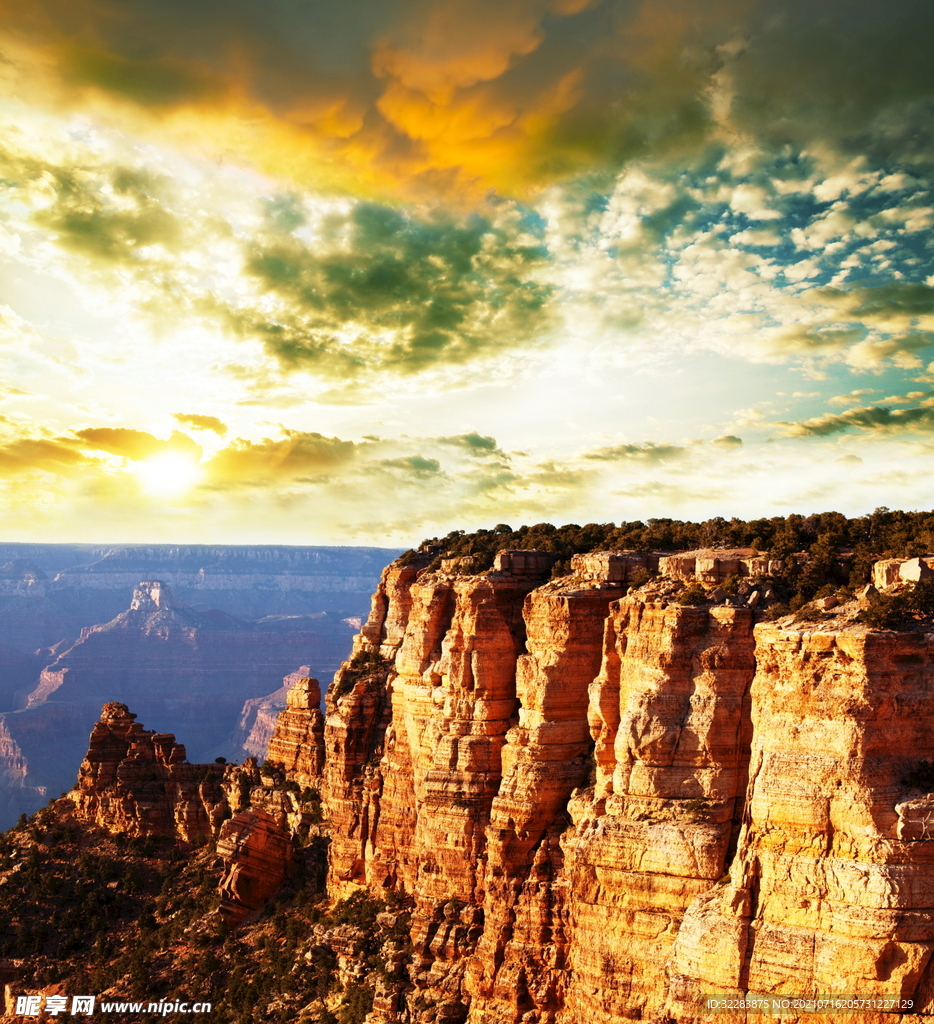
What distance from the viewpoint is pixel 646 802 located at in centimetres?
4275

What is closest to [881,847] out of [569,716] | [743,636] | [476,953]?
[743,636]

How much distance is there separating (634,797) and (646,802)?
1.92 feet

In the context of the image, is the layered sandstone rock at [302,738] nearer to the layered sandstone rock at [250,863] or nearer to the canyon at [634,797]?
the layered sandstone rock at [250,863]

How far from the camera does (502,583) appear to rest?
5869 centimetres

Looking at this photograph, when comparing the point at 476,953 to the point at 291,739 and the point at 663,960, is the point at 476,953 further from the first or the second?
the point at 291,739

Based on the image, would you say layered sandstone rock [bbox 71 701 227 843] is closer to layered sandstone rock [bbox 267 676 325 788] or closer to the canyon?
layered sandstone rock [bbox 267 676 325 788]

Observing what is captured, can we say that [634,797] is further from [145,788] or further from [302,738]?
[145,788]

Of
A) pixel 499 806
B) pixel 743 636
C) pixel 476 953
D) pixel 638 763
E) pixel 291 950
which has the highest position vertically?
pixel 743 636

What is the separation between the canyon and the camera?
34781 millimetres

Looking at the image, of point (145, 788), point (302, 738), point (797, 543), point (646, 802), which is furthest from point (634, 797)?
point (145, 788)

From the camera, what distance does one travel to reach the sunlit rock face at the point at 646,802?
3466 centimetres

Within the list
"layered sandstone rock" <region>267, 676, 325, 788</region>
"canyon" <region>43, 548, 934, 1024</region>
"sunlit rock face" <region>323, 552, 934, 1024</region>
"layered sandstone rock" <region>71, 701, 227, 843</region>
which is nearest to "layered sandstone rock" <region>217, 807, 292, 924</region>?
"canyon" <region>43, 548, 934, 1024</region>

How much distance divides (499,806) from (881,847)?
21.9m

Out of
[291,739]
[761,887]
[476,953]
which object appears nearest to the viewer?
[761,887]
